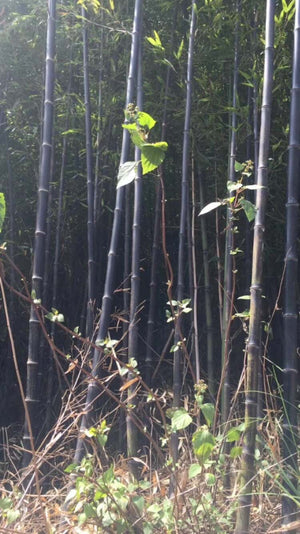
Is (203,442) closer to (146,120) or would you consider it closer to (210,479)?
(210,479)

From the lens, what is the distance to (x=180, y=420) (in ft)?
5.50

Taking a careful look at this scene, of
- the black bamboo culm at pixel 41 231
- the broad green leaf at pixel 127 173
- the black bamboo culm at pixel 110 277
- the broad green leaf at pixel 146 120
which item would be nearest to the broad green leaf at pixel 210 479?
the black bamboo culm at pixel 110 277

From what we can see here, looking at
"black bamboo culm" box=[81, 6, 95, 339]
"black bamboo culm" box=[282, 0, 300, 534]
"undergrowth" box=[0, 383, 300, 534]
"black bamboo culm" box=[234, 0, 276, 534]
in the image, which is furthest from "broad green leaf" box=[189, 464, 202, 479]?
"black bamboo culm" box=[81, 6, 95, 339]

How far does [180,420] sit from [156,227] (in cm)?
146

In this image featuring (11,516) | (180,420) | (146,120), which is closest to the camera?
(146,120)

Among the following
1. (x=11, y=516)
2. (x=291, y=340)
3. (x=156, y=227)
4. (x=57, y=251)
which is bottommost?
(x=11, y=516)

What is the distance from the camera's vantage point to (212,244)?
3473 millimetres

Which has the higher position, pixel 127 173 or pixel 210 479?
pixel 127 173

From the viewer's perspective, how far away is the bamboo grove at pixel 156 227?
6.31 feet

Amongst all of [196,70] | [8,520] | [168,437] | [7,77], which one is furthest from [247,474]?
[7,77]

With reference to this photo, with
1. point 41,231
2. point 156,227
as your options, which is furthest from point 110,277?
point 156,227

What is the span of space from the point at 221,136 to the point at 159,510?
199 centimetres

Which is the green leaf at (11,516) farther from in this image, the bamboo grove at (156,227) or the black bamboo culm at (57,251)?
the black bamboo culm at (57,251)

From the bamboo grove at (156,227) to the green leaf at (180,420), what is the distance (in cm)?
1
